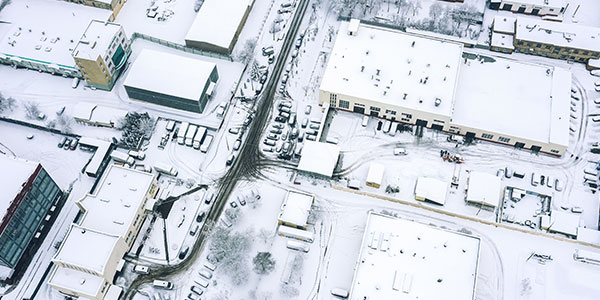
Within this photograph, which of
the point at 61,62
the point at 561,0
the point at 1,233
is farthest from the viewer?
the point at 561,0

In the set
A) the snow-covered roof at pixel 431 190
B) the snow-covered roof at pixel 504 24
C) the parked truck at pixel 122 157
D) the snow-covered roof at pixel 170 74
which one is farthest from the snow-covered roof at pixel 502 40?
the parked truck at pixel 122 157

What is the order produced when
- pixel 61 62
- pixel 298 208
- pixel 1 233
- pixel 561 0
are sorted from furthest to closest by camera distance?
pixel 561 0 < pixel 61 62 < pixel 298 208 < pixel 1 233

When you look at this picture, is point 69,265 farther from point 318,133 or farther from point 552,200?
point 552,200

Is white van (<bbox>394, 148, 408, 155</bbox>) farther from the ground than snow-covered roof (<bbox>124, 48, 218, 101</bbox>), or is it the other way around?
snow-covered roof (<bbox>124, 48, 218, 101</bbox>)

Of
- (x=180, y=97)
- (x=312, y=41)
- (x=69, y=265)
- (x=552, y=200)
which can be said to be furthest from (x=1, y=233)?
(x=552, y=200)

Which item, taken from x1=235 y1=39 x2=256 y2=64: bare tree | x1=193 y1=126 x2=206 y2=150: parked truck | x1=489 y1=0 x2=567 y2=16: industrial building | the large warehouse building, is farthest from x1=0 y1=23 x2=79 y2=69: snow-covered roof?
x1=489 y1=0 x2=567 y2=16: industrial building

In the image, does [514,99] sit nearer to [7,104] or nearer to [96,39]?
[96,39]

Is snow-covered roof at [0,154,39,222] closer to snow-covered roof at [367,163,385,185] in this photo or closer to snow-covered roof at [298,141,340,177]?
snow-covered roof at [298,141,340,177]
